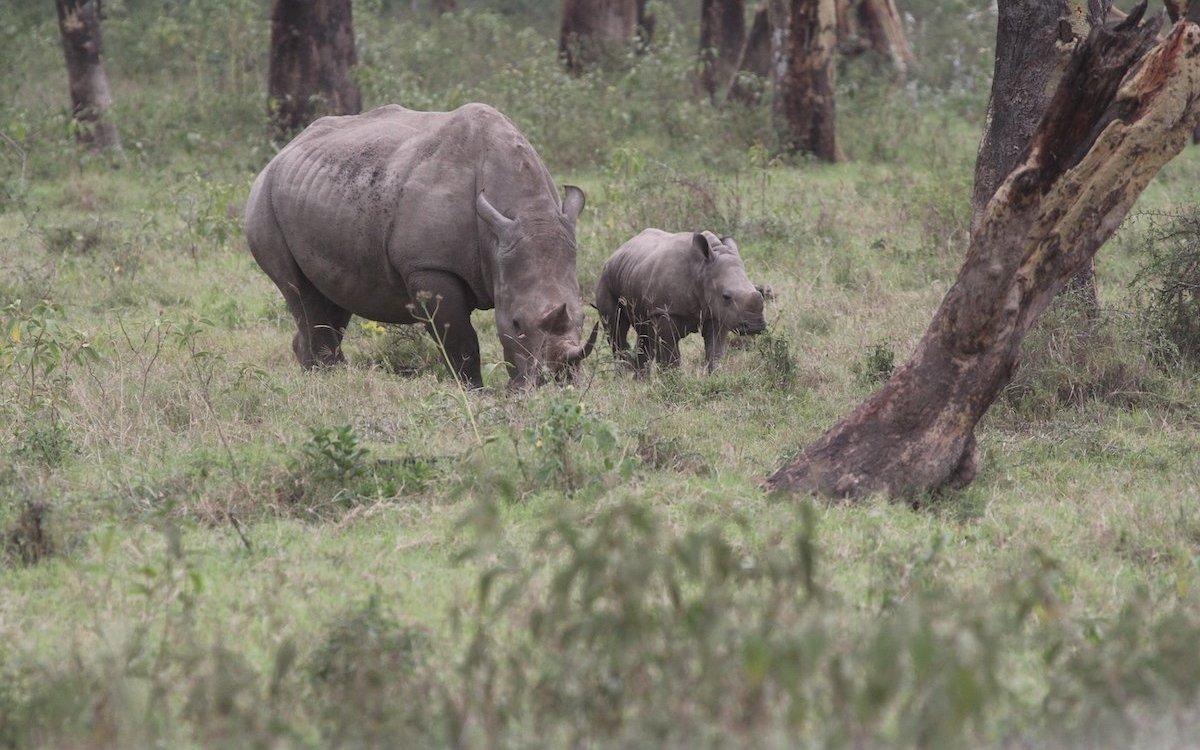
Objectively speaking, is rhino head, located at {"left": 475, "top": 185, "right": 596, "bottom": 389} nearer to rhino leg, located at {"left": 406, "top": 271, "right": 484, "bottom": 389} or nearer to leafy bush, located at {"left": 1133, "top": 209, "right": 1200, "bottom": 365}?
rhino leg, located at {"left": 406, "top": 271, "right": 484, "bottom": 389}

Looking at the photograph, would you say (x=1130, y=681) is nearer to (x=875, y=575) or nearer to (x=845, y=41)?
(x=875, y=575)

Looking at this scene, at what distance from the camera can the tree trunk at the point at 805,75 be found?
1619 cm

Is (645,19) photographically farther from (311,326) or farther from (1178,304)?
(1178,304)

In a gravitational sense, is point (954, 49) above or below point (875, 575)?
below

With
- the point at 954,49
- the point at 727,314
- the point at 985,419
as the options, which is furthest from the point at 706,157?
the point at 954,49

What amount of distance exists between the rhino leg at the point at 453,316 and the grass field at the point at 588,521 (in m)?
0.35

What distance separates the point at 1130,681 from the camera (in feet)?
12.5

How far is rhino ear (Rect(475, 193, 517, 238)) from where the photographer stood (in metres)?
8.32

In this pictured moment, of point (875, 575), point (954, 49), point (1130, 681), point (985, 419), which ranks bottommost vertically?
point (954, 49)

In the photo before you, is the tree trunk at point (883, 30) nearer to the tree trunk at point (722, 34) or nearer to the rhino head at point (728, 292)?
the tree trunk at point (722, 34)

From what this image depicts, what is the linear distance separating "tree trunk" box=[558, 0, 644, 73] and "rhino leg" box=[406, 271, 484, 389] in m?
11.9

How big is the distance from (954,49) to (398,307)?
52.6ft

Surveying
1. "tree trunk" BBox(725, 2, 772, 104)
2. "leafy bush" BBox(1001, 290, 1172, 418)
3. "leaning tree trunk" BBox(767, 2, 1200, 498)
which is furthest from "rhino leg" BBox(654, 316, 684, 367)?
"tree trunk" BBox(725, 2, 772, 104)

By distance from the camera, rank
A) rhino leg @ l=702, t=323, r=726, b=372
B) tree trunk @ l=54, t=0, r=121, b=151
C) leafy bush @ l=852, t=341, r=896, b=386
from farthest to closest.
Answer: tree trunk @ l=54, t=0, r=121, b=151
rhino leg @ l=702, t=323, r=726, b=372
leafy bush @ l=852, t=341, r=896, b=386
